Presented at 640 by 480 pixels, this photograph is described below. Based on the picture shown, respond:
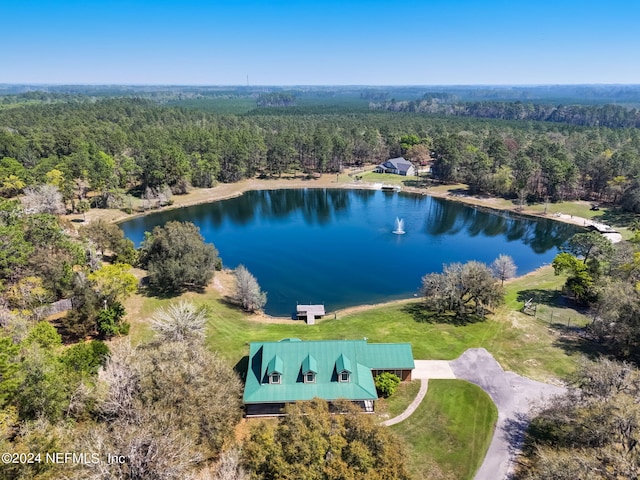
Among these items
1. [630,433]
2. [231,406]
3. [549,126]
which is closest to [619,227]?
[630,433]

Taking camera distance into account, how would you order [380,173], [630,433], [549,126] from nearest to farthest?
[630,433] → [380,173] → [549,126]

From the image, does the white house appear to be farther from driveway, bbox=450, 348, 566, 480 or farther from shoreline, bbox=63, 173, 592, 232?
driveway, bbox=450, 348, 566, 480

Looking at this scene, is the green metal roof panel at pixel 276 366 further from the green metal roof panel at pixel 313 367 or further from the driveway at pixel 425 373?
the driveway at pixel 425 373

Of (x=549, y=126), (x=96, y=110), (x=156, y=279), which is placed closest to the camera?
(x=156, y=279)

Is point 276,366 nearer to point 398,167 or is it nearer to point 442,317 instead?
point 442,317

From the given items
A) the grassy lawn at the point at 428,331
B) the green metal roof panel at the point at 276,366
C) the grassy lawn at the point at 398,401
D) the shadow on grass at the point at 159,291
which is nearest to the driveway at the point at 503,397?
the grassy lawn at the point at 428,331

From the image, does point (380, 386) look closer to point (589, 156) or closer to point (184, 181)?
point (184, 181)

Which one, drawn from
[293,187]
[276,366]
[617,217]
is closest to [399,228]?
[293,187]
